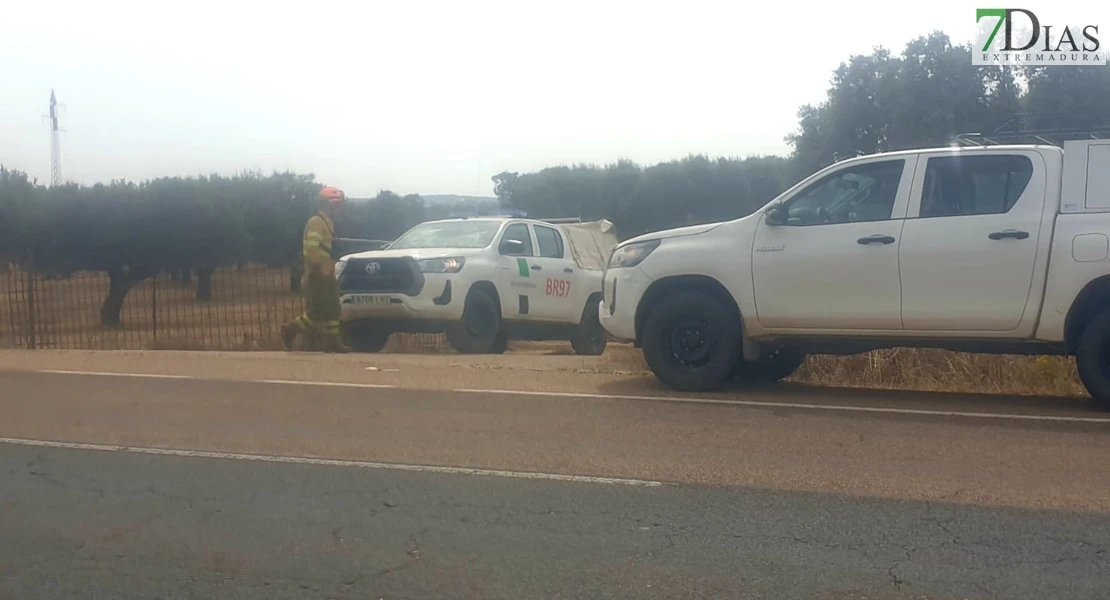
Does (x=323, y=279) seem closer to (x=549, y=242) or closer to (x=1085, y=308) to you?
(x=549, y=242)

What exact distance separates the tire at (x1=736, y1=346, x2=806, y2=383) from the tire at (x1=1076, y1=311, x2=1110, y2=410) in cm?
271

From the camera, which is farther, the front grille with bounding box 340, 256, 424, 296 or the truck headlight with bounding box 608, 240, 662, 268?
the front grille with bounding box 340, 256, 424, 296

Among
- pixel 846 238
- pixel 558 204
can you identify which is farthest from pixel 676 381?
pixel 558 204

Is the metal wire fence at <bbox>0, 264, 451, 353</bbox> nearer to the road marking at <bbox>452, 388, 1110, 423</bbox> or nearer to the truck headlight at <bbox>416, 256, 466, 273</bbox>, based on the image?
the truck headlight at <bbox>416, 256, 466, 273</bbox>

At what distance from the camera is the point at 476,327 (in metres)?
14.4

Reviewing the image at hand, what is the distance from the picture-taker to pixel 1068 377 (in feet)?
35.2

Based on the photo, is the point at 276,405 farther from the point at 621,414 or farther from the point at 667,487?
the point at 667,487

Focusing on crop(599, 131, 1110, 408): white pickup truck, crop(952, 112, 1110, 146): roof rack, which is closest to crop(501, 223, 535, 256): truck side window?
crop(599, 131, 1110, 408): white pickup truck

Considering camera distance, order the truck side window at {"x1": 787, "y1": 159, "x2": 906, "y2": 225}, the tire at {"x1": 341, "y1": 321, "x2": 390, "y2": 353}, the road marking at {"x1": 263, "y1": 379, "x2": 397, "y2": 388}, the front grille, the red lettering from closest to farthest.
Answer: the truck side window at {"x1": 787, "y1": 159, "x2": 906, "y2": 225} < the road marking at {"x1": 263, "y1": 379, "x2": 397, "y2": 388} < the front grille < the tire at {"x1": 341, "y1": 321, "x2": 390, "y2": 353} < the red lettering

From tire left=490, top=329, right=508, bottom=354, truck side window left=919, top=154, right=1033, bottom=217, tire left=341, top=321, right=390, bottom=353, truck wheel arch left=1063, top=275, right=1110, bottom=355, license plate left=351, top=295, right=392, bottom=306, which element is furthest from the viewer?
tire left=490, top=329, right=508, bottom=354

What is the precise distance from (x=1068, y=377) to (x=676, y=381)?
3.68 meters

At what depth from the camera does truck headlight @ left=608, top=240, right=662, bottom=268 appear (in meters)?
10.4

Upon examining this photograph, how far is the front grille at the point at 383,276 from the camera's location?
13.9 metres

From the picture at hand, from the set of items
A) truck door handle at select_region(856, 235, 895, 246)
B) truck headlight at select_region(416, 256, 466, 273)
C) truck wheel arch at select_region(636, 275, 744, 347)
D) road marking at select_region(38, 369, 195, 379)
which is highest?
truck door handle at select_region(856, 235, 895, 246)
